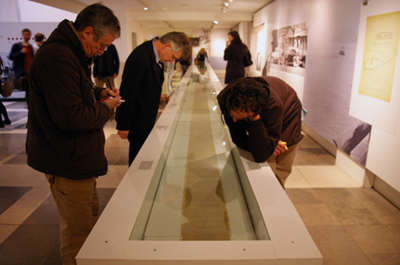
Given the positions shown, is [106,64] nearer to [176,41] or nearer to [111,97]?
[176,41]

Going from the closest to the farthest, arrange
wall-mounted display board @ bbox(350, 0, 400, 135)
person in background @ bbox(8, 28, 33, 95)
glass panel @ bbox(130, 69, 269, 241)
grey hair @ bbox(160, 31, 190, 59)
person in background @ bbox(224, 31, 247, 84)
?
glass panel @ bbox(130, 69, 269, 241), grey hair @ bbox(160, 31, 190, 59), wall-mounted display board @ bbox(350, 0, 400, 135), person in background @ bbox(224, 31, 247, 84), person in background @ bbox(8, 28, 33, 95)

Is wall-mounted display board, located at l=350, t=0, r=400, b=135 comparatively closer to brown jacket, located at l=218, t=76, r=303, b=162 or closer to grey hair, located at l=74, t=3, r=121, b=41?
brown jacket, located at l=218, t=76, r=303, b=162

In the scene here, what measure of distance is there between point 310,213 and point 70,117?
118 inches

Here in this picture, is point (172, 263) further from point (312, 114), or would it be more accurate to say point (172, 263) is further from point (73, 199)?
point (312, 114)

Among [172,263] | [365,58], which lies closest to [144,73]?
[172,263]

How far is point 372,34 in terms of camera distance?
382cm

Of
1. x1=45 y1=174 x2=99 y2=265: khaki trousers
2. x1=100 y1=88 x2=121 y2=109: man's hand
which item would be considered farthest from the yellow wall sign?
x1=45 y1=174 x2=99 y2=265: khaki trousers

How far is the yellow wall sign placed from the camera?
3383 millimetres

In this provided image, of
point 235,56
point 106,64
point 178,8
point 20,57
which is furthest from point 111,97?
point 178,8

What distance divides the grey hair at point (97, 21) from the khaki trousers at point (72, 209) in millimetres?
897

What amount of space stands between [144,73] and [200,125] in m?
0.97

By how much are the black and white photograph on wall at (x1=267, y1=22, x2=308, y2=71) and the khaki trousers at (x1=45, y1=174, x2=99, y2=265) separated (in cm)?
600

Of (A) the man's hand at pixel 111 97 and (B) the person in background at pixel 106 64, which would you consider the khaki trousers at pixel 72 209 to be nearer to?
(A) the man's hand at pixel 111 97

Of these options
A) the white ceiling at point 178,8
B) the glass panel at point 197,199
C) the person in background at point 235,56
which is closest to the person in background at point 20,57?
the white ceiling at point 178,8
